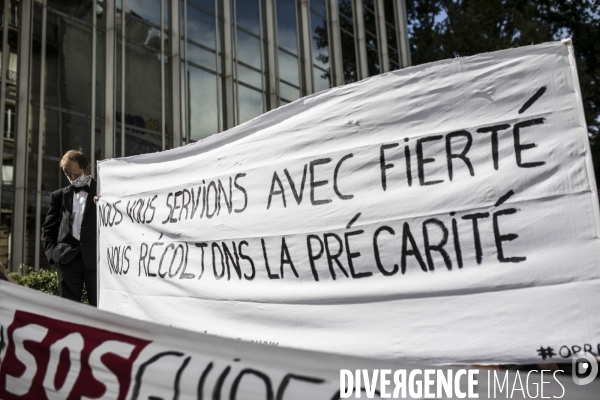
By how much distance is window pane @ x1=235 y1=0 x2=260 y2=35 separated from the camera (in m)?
14.4

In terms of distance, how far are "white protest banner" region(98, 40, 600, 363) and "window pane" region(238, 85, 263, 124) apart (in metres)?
10.9

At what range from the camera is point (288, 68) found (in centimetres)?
1605

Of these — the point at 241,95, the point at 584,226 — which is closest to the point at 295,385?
the point at 584,226

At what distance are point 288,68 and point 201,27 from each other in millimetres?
3350

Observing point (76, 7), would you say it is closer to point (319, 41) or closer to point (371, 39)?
point (319, 41)

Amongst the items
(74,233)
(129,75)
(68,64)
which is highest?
(129,75)

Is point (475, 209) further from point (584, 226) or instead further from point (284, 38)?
point (284, 38)

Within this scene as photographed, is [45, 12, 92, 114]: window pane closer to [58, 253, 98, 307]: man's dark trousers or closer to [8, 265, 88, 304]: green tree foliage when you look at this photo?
[8, 265, 88, 304]: green tree foliage

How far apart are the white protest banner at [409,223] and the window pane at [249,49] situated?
37.5 feet

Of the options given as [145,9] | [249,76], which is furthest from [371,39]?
[145,9]

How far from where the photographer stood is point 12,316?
256cm

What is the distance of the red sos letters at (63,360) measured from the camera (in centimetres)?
227

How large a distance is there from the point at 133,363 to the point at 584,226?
1.79 metres

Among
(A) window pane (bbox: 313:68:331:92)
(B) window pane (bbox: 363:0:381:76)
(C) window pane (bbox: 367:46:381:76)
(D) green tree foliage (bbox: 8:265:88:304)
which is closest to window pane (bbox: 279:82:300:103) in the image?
(A) window pane (bbox: 313:68:331:92)
